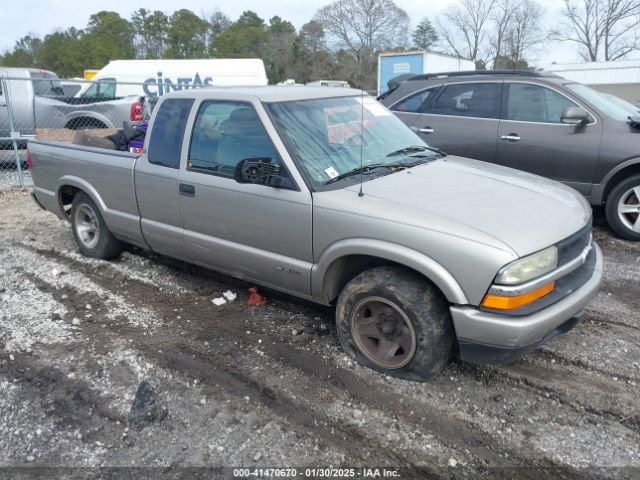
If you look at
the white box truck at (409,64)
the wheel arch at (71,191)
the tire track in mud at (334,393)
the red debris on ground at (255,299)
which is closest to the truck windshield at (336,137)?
the tire track in mud at (334,393)

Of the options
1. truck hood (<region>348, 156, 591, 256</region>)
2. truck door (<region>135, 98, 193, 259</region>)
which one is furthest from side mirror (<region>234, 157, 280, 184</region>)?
truck door (<region>135, 98, 193, 259</region>)

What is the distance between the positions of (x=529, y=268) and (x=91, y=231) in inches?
180

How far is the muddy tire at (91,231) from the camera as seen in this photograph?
17.6 feet

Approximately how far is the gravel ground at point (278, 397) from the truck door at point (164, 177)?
2.03 ft

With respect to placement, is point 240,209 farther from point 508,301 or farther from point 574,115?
point 574,115

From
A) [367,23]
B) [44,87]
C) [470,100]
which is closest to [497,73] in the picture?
[470,100]

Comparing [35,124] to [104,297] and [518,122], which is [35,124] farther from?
[518,122]

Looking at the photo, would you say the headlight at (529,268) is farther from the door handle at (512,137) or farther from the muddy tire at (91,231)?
the muddy tire at (91,231)

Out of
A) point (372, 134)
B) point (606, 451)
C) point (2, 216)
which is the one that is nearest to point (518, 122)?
point (372, 134)

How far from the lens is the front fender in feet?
9.55

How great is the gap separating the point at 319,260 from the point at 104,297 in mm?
2319

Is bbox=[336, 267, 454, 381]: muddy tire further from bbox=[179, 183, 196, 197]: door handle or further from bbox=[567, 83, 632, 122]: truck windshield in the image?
bbox=[567, 83, 632, 122]: truck windshield

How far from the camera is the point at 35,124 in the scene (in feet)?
35.4

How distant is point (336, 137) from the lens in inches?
151
